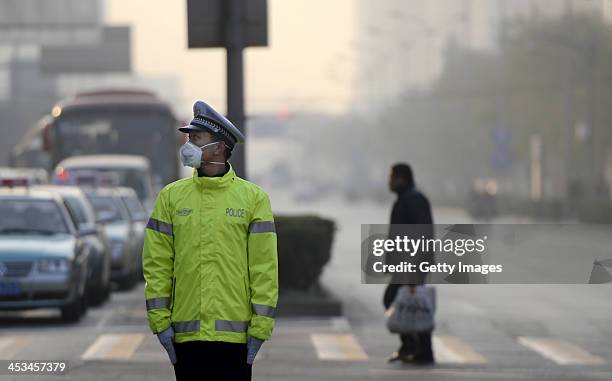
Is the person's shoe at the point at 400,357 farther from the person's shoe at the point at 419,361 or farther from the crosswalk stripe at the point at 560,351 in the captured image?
the crosswalk stripe at the point at 560,351

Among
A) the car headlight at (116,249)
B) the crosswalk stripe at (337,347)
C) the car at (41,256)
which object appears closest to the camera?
the crosswalk stripe at (337,347)

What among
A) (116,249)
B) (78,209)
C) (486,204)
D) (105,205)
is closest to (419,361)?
(78,209)

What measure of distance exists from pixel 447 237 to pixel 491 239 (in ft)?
2.79

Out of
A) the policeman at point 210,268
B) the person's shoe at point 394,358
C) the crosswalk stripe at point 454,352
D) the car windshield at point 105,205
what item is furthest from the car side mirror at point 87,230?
the policeman at point 210,268

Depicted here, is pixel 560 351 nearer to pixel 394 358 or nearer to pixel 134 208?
pixel 394 358

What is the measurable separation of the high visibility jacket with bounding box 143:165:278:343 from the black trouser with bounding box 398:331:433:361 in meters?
7.58

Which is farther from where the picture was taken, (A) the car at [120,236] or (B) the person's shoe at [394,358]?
(A) the car at [120,236]

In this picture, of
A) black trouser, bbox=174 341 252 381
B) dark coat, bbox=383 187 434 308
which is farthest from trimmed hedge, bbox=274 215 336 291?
black trouser, bbox=174 341 252 381

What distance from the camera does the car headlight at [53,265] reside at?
65.7 ft

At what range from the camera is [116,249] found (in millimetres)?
27469

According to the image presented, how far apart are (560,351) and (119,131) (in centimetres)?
2428

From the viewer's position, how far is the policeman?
768 cm

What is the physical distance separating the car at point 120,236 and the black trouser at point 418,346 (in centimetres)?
1019

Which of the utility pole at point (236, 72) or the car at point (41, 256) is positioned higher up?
the utility pole at point (236, 72)
